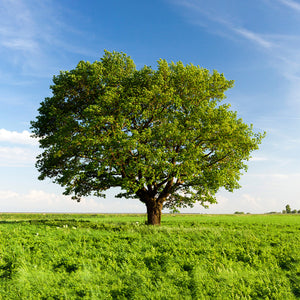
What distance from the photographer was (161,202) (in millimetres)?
31031

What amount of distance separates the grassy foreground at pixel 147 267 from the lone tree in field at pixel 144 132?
9.67 meters

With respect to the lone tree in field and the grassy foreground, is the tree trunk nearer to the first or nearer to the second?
the lone tree in field

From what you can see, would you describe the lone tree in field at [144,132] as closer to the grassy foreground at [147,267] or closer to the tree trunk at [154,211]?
the tree trunk at [154,211]

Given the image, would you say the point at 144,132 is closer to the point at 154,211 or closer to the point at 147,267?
the point at 154,211

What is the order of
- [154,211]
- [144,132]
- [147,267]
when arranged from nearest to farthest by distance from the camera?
1. [147,267]
2. [144,132]
3. [154,211]

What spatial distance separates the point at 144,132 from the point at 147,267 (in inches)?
598

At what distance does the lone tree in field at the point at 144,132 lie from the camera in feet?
86.3

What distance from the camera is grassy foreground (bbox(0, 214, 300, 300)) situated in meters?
10.3

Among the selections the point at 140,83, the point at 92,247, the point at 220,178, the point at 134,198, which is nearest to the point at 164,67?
the point at 140,83

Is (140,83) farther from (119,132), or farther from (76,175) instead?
(76,175)

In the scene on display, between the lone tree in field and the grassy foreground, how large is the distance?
31.7 feet

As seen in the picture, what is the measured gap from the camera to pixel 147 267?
12.6 m

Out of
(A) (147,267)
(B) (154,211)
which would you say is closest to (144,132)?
(B) (154,211)

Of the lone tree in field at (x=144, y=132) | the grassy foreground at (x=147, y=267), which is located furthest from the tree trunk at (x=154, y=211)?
the grassy foreground at (x=147, y=267)
